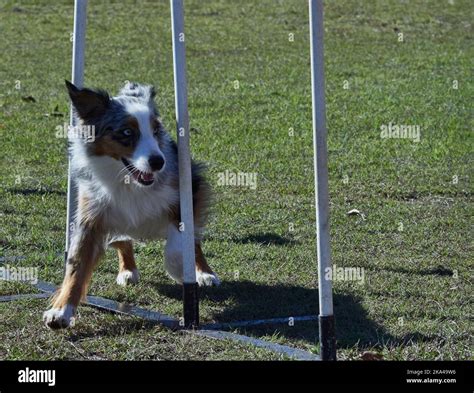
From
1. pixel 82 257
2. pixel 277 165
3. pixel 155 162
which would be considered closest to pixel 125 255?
pixel 82 257

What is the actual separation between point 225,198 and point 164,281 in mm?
2109

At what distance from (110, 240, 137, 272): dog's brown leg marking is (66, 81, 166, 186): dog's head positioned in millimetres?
758

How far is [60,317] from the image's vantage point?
5.89 metres

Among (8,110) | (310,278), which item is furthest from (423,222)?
(8,110)

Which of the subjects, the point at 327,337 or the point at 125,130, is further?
the point at 125,130

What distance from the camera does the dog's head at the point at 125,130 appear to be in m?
6.25

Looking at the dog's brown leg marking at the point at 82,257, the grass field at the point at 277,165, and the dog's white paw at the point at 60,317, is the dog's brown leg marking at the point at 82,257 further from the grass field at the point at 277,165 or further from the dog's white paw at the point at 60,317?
the grass field at the point at 277,165

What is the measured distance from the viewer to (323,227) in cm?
499

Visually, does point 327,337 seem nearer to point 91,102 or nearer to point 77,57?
point 91,102

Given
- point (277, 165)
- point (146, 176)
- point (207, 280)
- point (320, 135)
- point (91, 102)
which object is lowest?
point (207, 280)

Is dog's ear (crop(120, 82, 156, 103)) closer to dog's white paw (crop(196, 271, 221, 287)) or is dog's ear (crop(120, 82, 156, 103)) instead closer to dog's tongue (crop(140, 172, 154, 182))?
dog's tongue (crop(140, 172, 154, 182))

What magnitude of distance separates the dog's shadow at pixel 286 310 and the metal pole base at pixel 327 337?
18.3 inches

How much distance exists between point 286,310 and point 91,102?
5.48ft
